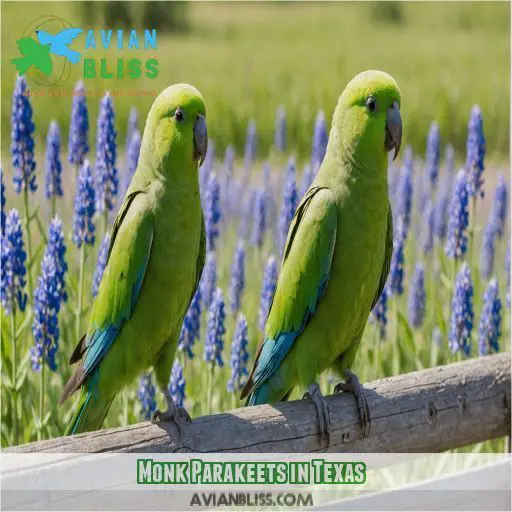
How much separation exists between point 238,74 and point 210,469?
846 centimetres

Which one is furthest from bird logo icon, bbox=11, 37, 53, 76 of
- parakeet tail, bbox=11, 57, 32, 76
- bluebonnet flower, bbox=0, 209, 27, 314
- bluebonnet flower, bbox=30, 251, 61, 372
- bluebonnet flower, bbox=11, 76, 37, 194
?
bluebonnet flower, bbox=30, 251, 61, 372

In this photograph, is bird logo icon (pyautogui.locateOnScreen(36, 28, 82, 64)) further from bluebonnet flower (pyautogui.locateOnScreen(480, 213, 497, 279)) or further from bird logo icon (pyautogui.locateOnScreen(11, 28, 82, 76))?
bluebonnet flower (pyautogui.locateOnScreen(480, 213, 497, 279))

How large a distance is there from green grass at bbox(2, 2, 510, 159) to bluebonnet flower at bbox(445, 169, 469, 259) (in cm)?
415

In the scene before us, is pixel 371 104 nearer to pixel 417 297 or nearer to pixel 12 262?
pixel 12 262

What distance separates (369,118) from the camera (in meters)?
2.85

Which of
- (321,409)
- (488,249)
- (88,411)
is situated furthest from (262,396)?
(488,249)

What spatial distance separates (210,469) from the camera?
9.84 ft

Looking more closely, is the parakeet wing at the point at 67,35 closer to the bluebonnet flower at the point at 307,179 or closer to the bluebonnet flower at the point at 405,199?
the bluebonnet flower at the point at 307,179

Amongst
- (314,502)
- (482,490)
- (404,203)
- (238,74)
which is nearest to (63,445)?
(314,502)

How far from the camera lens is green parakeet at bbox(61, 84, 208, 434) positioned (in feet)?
9.02

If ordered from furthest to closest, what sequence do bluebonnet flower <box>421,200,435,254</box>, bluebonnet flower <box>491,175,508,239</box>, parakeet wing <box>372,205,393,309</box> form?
bluebonnet flower <box>421,200,435,254</box>
bluebonnet flower <box>491,175,508,239</box>
parakeet wing <box>372,205,393,309</box>

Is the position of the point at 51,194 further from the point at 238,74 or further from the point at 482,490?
the point at 238,74

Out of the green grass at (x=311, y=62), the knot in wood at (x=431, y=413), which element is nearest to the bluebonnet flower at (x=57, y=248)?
the knot in wood at (x=431, y=413)

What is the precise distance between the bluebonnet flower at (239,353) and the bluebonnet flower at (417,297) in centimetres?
99
